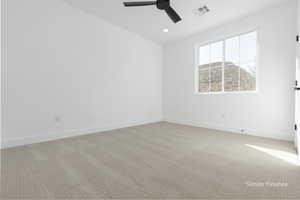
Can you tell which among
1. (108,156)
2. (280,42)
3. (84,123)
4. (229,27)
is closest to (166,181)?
(108,156)

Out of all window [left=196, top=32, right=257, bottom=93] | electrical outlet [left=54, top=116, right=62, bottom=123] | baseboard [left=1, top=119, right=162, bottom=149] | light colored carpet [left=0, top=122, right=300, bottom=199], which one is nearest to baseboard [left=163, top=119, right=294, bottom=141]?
light colored carpet [left=0, top=122, right=300, bottom=199]

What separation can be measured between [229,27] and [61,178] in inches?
169

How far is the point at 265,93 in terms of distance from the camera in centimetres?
273

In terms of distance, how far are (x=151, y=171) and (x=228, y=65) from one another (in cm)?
324

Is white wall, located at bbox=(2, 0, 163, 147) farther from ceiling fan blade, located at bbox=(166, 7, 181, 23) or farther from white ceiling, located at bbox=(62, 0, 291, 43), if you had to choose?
ceiling fan blade, located at bbox=(166, 7, 181, 23)

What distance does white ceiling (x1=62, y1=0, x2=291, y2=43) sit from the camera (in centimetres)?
260

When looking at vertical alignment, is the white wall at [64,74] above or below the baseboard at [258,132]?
above

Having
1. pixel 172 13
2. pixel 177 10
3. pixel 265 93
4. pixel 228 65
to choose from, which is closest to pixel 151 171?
pixel 172 13

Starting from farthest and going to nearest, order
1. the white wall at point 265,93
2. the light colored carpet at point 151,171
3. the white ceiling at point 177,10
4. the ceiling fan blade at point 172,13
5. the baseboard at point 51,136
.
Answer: the white ceiling at point 177,10 → the white wall at point 265,93 → the ceiling fan blade at point 172,13 → the baseboard at point 51,136 → the light colored carpet at point 151,171

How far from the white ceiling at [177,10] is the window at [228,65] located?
0.55 metres

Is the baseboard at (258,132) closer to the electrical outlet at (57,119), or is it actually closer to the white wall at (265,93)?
the white wall at (265,93)

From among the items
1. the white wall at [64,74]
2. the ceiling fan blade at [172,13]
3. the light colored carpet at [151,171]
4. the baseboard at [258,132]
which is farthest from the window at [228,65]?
the white wall at [64,74]

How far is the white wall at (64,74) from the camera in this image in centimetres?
229

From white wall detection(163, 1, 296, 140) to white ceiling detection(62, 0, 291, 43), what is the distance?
23 centimetres
